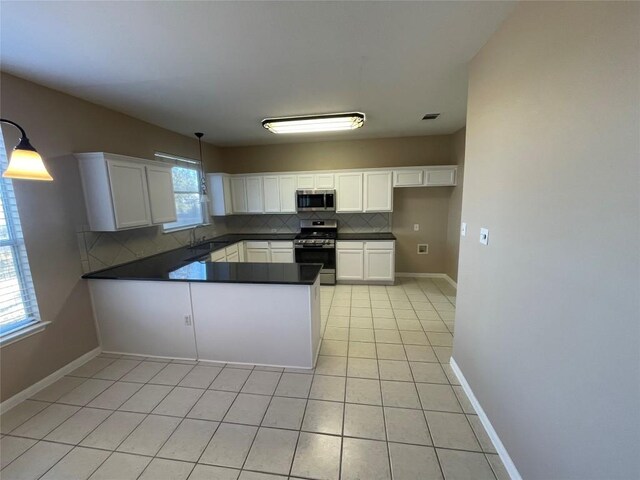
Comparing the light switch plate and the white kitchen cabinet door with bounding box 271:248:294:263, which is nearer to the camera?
the light switch plate

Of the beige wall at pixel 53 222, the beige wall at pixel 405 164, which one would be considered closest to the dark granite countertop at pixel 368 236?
the beige wall at pixel 405 164

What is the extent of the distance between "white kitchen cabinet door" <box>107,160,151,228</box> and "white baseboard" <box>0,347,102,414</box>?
1.37 meters

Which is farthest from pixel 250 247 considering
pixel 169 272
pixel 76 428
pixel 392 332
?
pixel 76 428

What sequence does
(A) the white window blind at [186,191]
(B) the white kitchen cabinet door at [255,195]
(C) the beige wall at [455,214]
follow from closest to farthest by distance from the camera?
(A) the white window blind at [186,191]
(C) the beige wall at [455,214]
(B) the white kitchen cabinet door at [255,195]

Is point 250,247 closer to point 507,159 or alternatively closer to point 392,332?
point 392,332

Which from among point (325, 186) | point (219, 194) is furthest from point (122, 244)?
point (325, 186)

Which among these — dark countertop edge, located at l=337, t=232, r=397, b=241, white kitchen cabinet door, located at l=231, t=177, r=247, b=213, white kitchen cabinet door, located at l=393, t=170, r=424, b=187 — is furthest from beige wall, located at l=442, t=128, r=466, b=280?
white kitchen cabinet door, located at l=231, t=177, r=247, b=213

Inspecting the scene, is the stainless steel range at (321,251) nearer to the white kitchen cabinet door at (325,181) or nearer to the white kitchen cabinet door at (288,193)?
the white kitchen cabinet door at (288,193)

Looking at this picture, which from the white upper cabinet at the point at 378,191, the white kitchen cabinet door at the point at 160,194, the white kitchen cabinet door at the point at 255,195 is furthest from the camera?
the white kitchen cabinet door at the point at 255,195

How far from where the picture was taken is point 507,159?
1.56 m

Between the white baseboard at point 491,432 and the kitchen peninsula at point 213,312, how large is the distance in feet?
4.24

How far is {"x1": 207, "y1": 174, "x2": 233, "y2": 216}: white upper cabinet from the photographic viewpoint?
467 centimetres

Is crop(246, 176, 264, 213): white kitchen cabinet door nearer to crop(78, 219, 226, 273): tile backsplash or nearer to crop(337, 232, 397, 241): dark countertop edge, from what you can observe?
crop(78, 219, 226, 273): tile backsplash

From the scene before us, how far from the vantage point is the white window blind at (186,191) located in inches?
157
